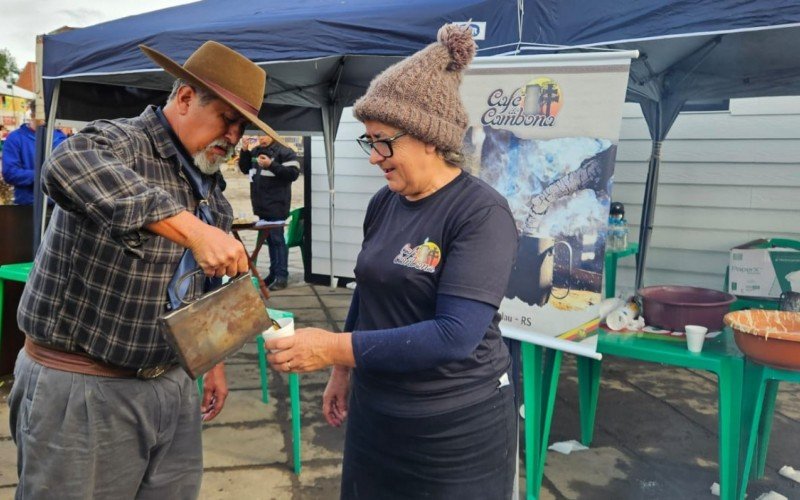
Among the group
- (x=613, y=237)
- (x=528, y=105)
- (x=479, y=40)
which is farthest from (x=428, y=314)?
(x=613, y=237)

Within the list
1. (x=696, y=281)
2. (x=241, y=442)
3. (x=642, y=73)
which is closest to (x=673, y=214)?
(x=696, y=281)

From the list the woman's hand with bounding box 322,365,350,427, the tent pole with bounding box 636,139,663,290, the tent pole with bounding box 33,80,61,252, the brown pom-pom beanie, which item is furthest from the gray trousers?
the tent pole with bounding box 636,139,663,290

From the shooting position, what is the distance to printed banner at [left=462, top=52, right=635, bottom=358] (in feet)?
8.52

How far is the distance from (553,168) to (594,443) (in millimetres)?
1874

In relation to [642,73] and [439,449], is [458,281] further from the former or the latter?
[642,73]

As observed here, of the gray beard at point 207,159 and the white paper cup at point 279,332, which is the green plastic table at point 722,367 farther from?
the gray beard at point 207,159

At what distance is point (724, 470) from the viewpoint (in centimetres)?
263

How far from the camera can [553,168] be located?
271 cm

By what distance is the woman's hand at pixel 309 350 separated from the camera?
142cm

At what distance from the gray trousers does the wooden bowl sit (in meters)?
2.22

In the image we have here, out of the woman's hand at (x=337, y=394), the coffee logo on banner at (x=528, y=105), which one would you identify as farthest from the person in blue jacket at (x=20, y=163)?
the woman's hand at (x=337, y=394)

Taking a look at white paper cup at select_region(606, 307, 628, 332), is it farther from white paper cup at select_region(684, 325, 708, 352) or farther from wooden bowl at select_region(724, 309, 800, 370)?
wooden bowl at select_region(724, 309, 800, 370)

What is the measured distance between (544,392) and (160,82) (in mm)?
4624

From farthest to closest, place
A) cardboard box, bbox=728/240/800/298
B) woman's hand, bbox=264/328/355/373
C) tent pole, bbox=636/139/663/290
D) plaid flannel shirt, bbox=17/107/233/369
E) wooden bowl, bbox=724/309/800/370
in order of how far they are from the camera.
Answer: tent pole, bbox=636/139/663/290 → cardboard box, bbox=728/240/800/298 → wooden bowl, bbox=724/309/800/370 → plaid flannel shirt, bbox=17/107/233/369 → woman's hand, bbox=264/328/355/373
